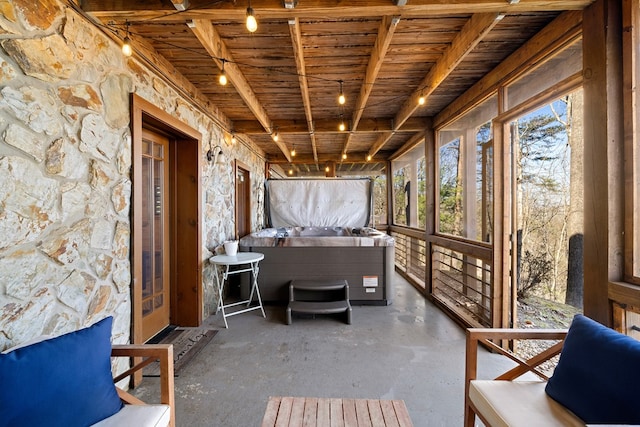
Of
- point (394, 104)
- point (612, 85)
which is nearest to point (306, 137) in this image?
point (394, 104)

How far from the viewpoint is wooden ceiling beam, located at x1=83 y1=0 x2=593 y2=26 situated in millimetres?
1485

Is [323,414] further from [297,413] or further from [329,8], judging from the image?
[329,8]

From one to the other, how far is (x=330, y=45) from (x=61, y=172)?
6.52 ft

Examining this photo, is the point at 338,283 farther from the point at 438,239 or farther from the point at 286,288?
the point at 438,239

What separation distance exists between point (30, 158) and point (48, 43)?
63 centimetres

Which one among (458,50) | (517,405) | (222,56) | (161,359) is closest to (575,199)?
(458,50)

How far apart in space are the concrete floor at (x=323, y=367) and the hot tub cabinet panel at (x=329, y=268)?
1.28 ft

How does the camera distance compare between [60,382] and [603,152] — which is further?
[603,152]

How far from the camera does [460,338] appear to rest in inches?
101

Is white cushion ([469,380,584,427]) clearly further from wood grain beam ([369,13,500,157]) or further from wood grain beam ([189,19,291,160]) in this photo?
wood grain beam ([189,19,291,160])

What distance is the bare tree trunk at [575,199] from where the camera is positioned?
2.28 meters

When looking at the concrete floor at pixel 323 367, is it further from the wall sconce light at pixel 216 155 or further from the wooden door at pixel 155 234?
the wall sconce light at pixel 216 155

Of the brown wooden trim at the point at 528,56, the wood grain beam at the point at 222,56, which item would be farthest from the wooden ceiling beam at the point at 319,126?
the brown wooden trim at the point at 528,56

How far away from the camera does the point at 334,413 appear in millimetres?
1194
